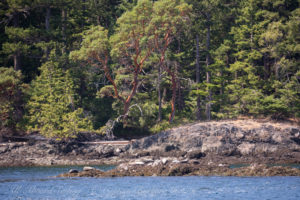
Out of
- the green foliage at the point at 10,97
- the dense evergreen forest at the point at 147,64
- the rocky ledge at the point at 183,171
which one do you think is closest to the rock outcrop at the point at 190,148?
the dense evergreen forest at the point at 147,64

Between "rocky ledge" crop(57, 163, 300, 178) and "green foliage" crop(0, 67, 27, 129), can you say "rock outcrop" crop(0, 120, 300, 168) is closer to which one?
"green foliage" crop(0, 67, 27, 129)

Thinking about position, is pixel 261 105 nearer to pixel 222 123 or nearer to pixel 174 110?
pixel 222 123

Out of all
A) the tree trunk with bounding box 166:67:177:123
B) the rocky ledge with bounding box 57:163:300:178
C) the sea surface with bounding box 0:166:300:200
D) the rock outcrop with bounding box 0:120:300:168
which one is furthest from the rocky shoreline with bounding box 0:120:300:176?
the sea surface with bounding box 0:166:300:200

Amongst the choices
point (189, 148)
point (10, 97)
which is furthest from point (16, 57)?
point (189, 148)

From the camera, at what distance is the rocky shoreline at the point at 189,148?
34.2 m

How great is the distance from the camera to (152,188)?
23.4 m

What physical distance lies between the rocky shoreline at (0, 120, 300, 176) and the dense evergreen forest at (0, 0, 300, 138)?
1.90 metres

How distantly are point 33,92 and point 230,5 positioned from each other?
22.3 metres

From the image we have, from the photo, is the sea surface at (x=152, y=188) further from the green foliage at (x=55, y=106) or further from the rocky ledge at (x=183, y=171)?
the green foliage at (x=55, y=106)

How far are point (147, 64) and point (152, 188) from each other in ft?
69.4

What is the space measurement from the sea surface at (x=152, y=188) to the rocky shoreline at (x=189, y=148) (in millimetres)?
5890

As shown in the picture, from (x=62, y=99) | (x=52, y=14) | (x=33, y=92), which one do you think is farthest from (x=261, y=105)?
(x=52, y=14)

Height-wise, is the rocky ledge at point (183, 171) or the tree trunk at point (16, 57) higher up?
the tree trunk at point (16, 57)

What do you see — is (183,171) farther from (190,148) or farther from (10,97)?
(10,97)
